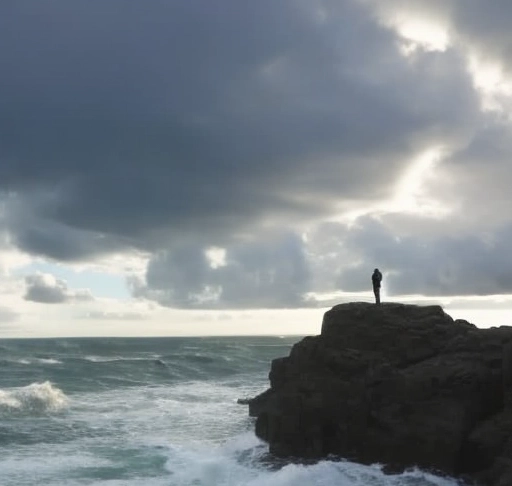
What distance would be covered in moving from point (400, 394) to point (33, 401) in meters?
26.5

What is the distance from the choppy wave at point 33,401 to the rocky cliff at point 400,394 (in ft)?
60.0

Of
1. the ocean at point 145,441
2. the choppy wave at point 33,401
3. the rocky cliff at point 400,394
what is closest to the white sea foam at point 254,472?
the ocean at point 145,441

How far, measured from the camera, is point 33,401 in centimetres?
3931

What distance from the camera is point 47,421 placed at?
3366 centimetres

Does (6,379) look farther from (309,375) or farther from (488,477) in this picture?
(488,477)

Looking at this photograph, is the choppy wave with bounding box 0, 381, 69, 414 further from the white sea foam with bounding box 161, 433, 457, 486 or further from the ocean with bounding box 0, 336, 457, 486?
the white sea foam with bounding box 161, 433, 457, 486

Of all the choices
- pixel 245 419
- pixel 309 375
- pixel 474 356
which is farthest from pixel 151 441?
pixel 474 356

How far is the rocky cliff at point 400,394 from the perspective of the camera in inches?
750

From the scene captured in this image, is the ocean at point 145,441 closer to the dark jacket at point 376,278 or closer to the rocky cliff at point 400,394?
the rocky cliff at point 400,394

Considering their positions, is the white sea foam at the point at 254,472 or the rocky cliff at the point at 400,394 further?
the rocky cliff at the point at 400,394

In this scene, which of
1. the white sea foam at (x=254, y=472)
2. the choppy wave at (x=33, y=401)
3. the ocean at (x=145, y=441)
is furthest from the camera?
the choppy wave at (x=33, y=401)

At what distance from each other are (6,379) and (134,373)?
11.3 m

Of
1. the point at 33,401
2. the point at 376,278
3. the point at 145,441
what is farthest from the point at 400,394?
the point at 33,401

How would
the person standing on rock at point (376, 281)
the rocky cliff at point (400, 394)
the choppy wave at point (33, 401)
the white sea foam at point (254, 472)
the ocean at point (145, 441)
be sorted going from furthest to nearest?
the choppy wave at point (33, 401) → the person standing on rock at point (376, 281) → the ocean at point (145, 441) → the rocky cliff at point (400, 394) → the white sea foam at point (254, 472)
